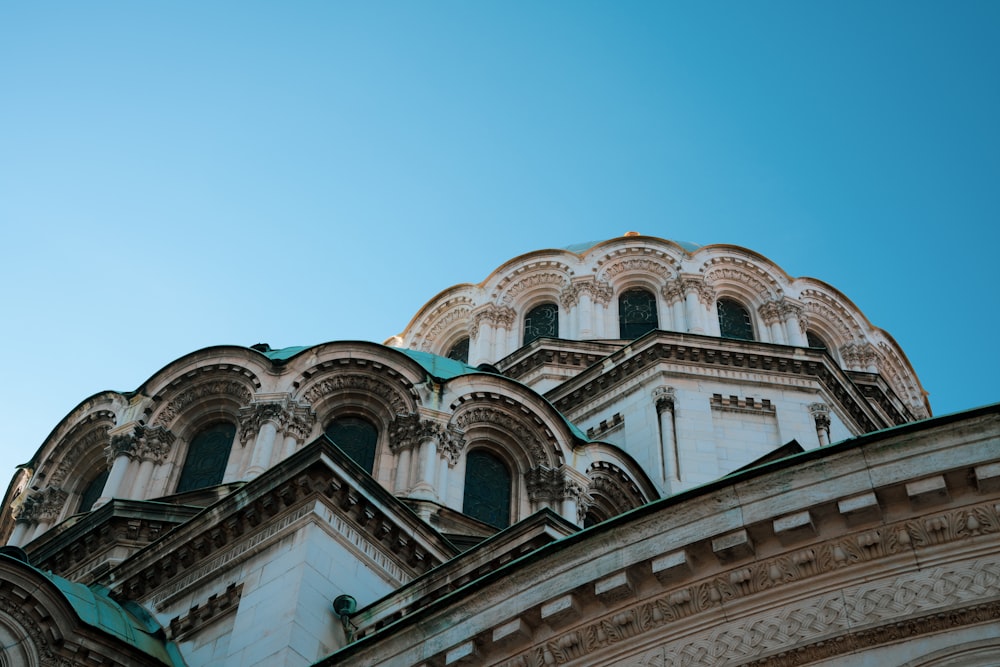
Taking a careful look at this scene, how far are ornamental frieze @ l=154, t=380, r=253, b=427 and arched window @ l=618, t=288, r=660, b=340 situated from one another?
11.5m

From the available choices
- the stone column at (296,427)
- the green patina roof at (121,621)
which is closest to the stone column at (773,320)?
the stone column at (296,427)

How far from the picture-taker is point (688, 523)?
10.8m

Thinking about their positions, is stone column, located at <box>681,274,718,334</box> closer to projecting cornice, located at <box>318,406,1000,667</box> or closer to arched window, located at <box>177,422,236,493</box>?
arched window, located at <box>177,422,236,493</box>

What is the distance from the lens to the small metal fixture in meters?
15.1

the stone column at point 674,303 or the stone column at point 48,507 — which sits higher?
the stone column at point 674,303

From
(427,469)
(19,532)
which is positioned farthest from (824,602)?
(19,532)

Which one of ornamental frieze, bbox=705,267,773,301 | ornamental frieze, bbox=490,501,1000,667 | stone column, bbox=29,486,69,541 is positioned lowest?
ornamental frieze, bbox=490,501,1000,667

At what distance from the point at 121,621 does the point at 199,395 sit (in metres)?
8.68

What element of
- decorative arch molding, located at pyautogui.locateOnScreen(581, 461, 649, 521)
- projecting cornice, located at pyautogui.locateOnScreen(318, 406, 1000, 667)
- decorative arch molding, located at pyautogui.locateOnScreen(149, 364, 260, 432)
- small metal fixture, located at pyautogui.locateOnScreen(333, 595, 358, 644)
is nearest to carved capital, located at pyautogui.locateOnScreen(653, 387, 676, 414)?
decorative arch molding, located at pyautogui.locateOnScreen(581, 461, 649, 521)

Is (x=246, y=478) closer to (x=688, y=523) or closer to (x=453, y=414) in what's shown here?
(x=453, y=414)

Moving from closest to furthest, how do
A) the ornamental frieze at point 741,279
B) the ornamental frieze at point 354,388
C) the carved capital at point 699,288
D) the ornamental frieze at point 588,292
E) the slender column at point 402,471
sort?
1. the slender column at point 402,471
2. the ornamental frieze at point 354,388
3. the carved capital at point 699,288
4. the ornamental frieze at point 588,292
5. the ornamental frieze at point 741,279

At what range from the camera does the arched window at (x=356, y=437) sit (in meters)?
22.8

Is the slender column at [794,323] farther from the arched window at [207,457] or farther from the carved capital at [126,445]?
the carved capital at [126,445]

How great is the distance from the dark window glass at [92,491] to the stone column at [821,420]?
14980 millimetres
